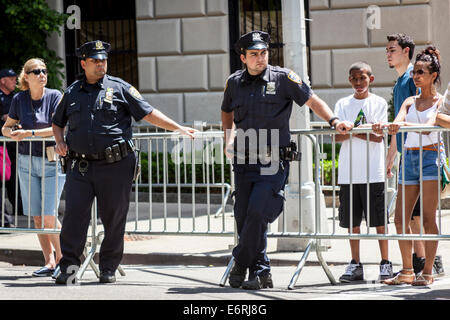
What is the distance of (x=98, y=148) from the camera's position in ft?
25.4

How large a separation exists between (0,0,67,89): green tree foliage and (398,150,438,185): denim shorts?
8.82m

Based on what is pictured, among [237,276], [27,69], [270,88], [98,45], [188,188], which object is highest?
[98,45]

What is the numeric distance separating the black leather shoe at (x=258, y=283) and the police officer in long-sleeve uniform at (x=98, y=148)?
1181 mm

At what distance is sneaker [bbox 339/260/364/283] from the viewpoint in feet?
26.6

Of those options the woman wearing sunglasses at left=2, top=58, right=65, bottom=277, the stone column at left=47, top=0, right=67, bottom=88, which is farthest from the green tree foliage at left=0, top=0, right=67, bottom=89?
the woman wearing sunglasses at left=2, top=58, right=65, bottom=277

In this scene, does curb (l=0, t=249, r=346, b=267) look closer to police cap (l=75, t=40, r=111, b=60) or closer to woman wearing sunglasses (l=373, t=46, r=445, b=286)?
woman wearing sunglasses (l=373, t=46, r=445, b=286)

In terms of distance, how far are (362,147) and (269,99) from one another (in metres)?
1.03

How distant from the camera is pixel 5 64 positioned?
1606 cm

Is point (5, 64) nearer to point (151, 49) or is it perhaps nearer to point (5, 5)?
point (5, 5)

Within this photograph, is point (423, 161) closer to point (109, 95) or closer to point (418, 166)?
point (418, 166)

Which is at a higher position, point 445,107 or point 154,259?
point 445,107

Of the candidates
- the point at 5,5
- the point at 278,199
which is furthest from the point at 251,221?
the point at 5,5

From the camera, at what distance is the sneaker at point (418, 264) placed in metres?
→ 8.00

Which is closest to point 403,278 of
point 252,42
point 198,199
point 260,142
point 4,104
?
point 260,142
